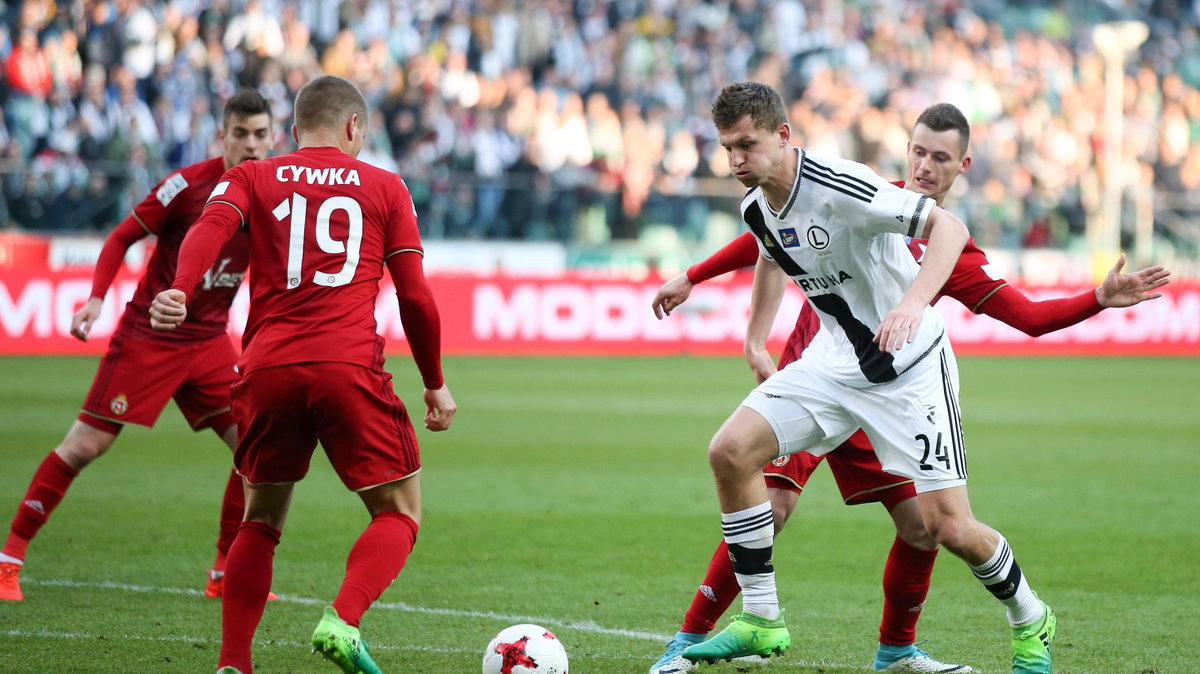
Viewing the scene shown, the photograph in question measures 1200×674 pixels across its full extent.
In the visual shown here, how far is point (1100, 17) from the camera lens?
32.3 m

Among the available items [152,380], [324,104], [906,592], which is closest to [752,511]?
[906,592]

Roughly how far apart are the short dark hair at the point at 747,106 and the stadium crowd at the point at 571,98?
14930mm

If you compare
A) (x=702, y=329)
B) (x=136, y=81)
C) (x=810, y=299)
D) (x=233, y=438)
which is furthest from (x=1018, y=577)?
(x=136, y=81)

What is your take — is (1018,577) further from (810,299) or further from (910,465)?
(810,299)

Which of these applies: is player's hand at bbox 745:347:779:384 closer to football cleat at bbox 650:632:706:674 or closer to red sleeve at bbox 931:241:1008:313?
red sleeve at bbox 931:241:1008:313

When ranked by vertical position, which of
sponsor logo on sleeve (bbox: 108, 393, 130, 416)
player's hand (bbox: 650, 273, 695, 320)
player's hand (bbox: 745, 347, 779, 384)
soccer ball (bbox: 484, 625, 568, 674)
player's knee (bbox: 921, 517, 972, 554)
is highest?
player's hand (bbox: 650, 273, 695, 320)

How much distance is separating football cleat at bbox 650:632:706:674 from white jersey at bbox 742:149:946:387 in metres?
1.15

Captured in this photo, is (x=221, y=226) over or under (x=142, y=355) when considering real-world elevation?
over

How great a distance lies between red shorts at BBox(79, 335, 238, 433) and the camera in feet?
21.5

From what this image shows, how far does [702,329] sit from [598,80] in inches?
208

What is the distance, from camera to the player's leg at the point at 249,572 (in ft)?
14.6

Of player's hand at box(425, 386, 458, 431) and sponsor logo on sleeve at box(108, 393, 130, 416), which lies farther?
sponsor logo on sleeve at box(108, 393, 130, 416)

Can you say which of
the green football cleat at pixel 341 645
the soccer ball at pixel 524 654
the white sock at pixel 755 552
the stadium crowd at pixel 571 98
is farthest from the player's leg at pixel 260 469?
the stadium crowd at pixel 571 98

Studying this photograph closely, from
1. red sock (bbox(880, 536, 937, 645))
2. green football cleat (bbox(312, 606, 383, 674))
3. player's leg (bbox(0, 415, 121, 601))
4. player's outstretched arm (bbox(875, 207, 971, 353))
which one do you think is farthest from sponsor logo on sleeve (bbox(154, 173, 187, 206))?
red sock (bbox(880, 536, 937, 645))
